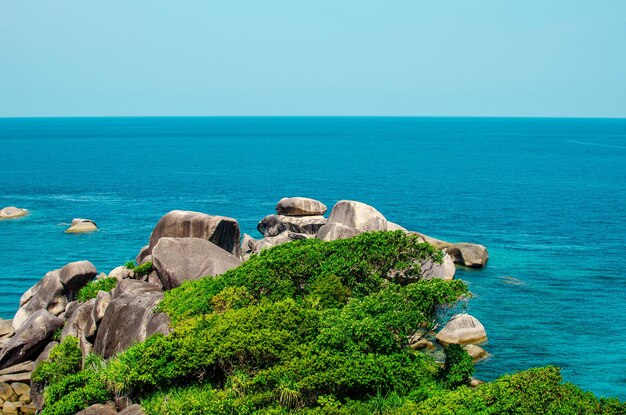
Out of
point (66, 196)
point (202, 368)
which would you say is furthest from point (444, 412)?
point (66, 196)

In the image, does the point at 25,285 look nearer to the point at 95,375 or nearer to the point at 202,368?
the point at 95,375

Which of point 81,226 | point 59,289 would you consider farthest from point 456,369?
point 81,226

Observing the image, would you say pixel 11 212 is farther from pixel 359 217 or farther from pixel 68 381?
pixel 68 381

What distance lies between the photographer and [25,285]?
57.2 m

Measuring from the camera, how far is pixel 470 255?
6075cm

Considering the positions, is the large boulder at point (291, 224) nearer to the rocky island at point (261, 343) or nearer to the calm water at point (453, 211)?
the calm water at point (453, 211)

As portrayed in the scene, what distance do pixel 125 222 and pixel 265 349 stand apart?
6229 cm

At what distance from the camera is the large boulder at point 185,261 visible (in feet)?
→ 120

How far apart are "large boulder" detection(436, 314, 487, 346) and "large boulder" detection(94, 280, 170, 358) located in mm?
18599

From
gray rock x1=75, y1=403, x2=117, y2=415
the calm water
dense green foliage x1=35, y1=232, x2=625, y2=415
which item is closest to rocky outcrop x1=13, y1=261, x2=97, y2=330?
the calm water

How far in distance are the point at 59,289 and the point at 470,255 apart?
3646cm

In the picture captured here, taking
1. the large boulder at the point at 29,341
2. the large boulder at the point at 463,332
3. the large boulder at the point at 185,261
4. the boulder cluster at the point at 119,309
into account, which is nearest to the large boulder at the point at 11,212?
the boulder cluster at the point at 119,309

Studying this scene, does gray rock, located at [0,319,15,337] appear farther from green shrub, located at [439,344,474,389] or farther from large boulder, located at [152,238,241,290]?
green shrub, located at [439,344,474,389]

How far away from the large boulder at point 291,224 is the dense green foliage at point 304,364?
1174 inches
